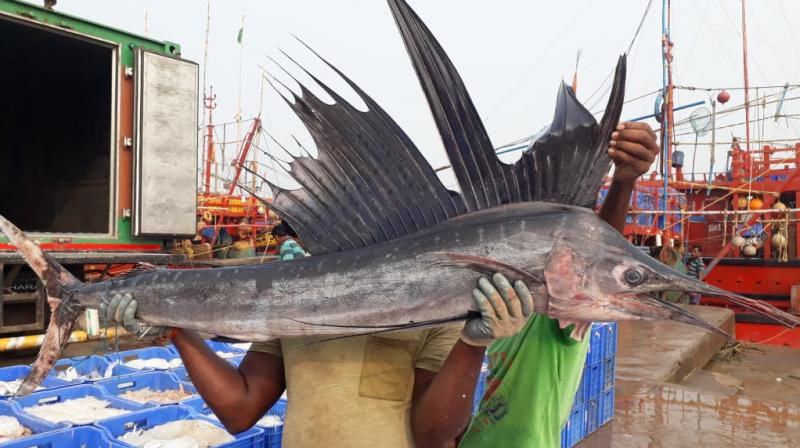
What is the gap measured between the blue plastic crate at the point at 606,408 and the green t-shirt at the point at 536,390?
240cm

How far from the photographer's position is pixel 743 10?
2105 cm

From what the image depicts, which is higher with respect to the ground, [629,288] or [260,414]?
[629,288]

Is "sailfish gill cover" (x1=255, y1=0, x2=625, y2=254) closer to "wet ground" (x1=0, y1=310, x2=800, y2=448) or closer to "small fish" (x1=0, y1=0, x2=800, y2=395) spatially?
"small fish" (x1=0, y1=0, x2=800, y2=395)

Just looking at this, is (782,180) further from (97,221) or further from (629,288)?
(629,288)

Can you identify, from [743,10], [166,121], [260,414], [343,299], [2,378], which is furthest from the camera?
[743,10]

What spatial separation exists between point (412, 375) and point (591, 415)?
2736mm

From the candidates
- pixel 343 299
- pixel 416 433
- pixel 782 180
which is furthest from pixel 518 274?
pixel 782 180

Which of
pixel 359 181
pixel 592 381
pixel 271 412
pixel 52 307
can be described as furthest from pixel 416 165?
pixel 592 381

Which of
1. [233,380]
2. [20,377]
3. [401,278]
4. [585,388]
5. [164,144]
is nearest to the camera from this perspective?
[401,278]

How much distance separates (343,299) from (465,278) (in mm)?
296

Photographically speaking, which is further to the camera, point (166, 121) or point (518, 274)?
point (166, 121)

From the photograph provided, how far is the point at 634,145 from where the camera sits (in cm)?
151

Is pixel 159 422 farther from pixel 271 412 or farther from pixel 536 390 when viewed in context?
pixel 536 390

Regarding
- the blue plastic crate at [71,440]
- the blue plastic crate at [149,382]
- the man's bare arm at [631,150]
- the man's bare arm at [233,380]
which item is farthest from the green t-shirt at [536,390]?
the blue plastic crate at [149,382]
